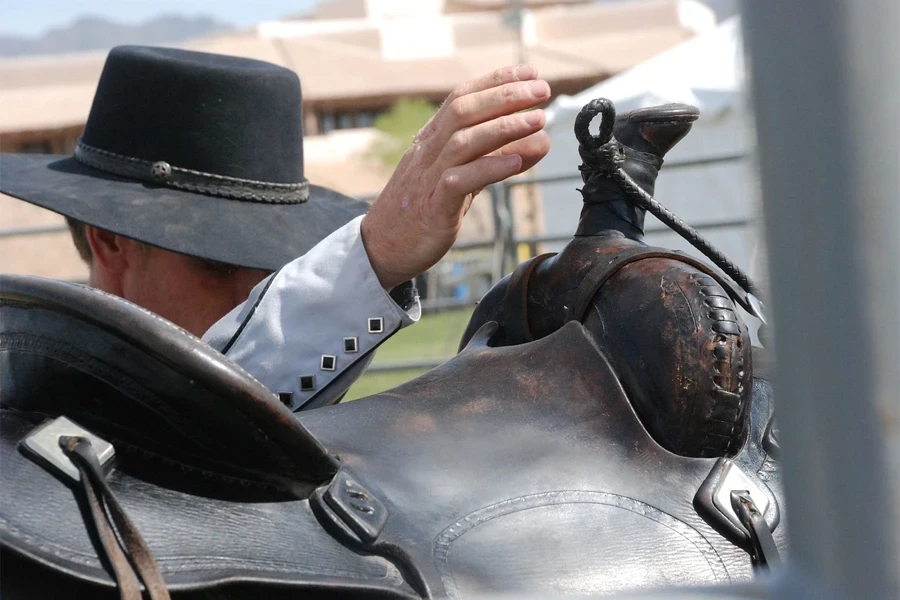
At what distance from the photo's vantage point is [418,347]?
758cm

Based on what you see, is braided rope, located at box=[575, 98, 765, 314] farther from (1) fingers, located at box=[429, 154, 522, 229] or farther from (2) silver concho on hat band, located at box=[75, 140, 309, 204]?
(2) silver concho on hat band, located at box=[75, 140, 309, 204]

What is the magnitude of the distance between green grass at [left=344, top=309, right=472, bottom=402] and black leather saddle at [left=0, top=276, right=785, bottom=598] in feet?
12.7

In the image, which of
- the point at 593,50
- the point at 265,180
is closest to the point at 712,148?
the point at 265,180

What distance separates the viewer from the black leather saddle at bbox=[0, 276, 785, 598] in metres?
0.55

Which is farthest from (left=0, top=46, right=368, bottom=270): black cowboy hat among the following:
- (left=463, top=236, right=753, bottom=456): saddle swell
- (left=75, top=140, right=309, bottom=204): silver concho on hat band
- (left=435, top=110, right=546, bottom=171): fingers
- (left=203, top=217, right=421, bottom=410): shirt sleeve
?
(left=463, top=236, right=753, bottom=456): saddle swell

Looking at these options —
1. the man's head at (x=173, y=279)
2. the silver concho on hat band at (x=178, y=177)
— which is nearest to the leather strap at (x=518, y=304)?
the man's head at (x=173, y=279)

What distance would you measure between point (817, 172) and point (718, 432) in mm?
567

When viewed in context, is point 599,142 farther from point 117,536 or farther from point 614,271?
point 117,536

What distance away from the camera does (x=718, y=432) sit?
0.77m

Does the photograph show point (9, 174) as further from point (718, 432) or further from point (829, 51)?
point (829, 51)

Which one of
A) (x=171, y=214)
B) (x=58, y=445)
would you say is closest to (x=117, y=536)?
(x=58, y=445)

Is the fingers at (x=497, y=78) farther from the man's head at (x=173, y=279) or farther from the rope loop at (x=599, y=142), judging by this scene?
the man's head at (x=173, y=279)

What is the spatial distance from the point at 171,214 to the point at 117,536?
0.87m

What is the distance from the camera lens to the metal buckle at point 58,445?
21.6 inches
